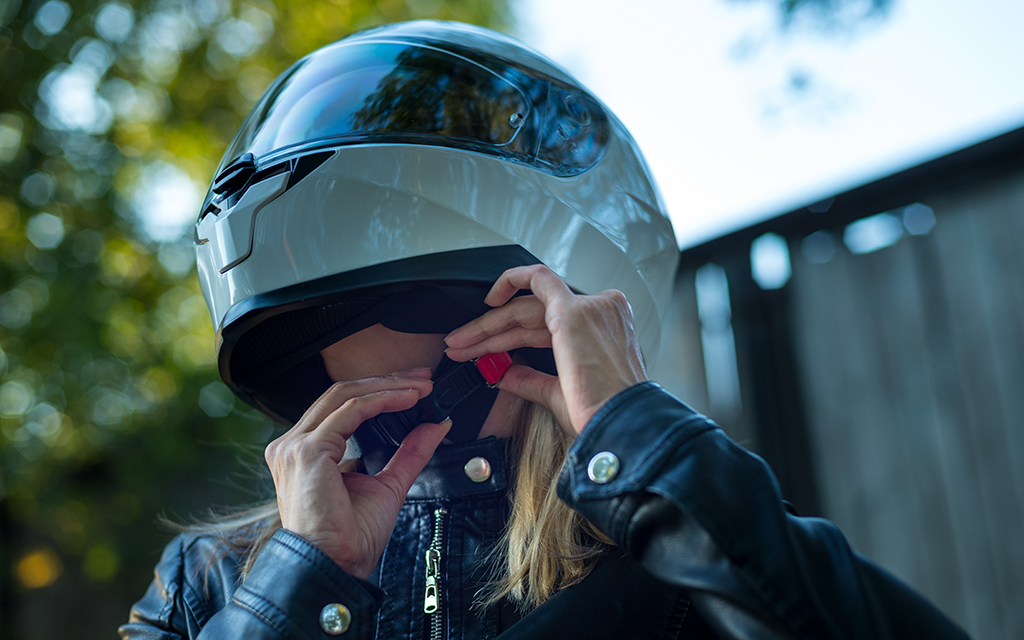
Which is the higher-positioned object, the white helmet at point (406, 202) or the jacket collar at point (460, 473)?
the white helmet at point (406, 202)

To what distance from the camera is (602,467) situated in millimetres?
794

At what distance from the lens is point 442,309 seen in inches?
41.6

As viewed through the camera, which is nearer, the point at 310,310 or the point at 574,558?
the point at 574,558

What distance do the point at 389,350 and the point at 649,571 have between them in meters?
0.52

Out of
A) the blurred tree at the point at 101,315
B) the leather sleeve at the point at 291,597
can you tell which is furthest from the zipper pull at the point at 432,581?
the blurred tree at the point at 101,315

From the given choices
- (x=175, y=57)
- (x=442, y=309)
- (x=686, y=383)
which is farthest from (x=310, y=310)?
(x=175, y=57)

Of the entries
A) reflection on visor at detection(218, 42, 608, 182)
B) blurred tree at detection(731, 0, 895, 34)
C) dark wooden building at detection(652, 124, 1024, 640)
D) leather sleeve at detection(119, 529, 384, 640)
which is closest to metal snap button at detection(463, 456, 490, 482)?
leather sleeve at detection(119, 529, 384, 640)

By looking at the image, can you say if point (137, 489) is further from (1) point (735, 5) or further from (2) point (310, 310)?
(1) point (735, 5)

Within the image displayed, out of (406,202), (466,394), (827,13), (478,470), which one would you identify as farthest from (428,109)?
(827,13)

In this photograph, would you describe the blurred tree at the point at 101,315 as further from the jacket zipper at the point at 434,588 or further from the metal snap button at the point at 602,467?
the metal snap button at the point at 602,467

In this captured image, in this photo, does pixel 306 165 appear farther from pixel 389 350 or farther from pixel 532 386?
pixel 532 386

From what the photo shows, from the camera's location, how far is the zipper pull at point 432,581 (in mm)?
975

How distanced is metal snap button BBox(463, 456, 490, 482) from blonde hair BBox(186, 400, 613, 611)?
0.05 m

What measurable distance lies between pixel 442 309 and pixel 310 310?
0.72 feet
